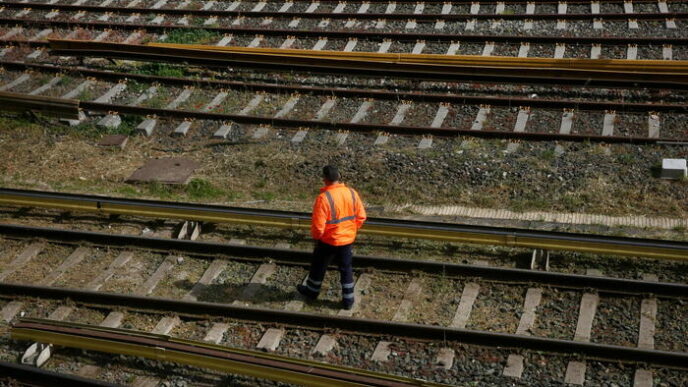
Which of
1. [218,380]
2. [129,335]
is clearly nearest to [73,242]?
[129,335]

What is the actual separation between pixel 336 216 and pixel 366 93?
20.7ft

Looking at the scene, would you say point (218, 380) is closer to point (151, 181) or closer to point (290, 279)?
point (290, 279)

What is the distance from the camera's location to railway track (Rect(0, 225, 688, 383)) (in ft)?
30.7

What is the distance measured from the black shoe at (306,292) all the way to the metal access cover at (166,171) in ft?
12.9

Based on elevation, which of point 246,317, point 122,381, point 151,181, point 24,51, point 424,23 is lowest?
point 122,381

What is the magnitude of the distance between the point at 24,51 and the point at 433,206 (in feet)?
33.2

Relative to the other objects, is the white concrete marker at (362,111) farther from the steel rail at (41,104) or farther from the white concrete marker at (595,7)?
the white concrete marker at (595,7)

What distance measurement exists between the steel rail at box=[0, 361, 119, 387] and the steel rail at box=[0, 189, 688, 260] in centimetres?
334

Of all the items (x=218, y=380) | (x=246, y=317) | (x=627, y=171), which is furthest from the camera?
(x=627, y=171)

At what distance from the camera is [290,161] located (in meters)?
13.9

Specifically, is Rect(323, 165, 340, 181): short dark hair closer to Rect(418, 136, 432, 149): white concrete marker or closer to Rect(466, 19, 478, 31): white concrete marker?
Rect(418, 136, 432, 149): white concrete marker

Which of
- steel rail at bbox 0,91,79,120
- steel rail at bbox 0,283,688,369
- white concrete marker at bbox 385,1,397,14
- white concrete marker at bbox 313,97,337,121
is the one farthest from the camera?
white concrete marker at bbox 385,1,397,14

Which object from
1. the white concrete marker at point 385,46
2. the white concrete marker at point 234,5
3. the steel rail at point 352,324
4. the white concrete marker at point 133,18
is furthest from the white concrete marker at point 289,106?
the steel rail at point 352,324

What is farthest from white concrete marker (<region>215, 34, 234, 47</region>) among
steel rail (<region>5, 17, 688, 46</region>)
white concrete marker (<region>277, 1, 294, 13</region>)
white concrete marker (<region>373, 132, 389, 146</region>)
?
white concrete marker (<region>373, 132, 389, 146</region>)
